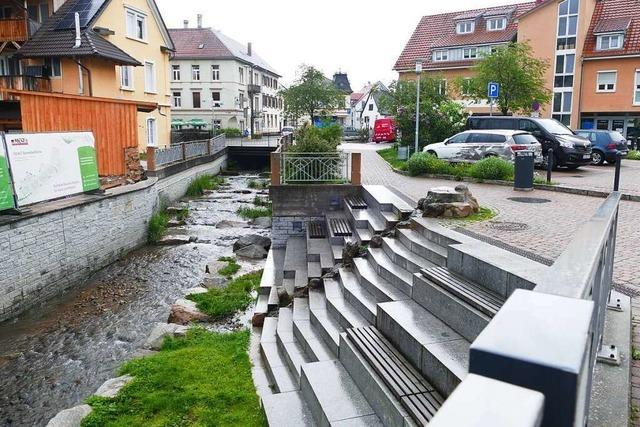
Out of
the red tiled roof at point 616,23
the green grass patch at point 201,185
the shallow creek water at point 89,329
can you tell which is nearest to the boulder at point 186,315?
the shallow creek water at point 89,329

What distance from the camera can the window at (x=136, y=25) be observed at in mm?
31359

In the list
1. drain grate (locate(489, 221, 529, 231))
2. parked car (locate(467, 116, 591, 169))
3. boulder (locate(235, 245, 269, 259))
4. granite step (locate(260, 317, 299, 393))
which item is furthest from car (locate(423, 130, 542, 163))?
granite step (locate(260, 317, 299, 393))

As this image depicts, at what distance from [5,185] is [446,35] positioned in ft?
136

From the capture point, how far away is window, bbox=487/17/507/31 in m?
43.8

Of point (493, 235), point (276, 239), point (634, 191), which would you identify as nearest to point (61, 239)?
point (276, 239)

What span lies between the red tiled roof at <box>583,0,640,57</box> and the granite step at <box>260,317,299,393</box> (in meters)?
37.2

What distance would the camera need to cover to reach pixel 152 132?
34.1m

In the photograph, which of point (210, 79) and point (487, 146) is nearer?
point (487, 146)

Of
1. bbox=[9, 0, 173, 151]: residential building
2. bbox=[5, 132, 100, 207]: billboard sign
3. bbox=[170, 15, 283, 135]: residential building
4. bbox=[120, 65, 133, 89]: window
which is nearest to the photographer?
bbox=[5, 132, 100, 207]: billboard sign

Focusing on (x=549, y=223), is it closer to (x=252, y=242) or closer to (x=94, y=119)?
(x=252, y=242)

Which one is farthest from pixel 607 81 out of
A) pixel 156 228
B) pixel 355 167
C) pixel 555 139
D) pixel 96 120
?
pixel 96 120

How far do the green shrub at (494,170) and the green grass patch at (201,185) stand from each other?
42.6 feet

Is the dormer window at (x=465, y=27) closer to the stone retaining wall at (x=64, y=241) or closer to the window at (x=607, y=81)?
the window at (x=607, y=81)

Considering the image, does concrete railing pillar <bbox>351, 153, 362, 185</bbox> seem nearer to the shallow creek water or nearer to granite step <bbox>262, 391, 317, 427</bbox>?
the shallow creek water
